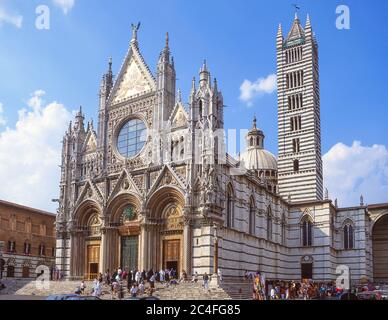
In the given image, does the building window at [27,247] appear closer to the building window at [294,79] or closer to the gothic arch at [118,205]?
the gothic arch at [118,205]

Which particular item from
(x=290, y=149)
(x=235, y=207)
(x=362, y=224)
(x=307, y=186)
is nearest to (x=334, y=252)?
(x=362, y=224)

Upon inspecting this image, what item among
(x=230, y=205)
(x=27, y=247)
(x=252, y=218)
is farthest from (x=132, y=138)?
(x=27, y=247)

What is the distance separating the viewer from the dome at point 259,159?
210 feet

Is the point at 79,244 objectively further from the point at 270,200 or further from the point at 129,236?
the point at 270,200

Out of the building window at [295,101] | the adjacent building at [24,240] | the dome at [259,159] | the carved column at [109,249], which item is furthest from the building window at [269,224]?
the adjacent building at [24,240]

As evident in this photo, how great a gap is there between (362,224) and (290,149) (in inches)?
433

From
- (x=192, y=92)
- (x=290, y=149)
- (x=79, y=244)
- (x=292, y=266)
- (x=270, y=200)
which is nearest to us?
(x=192, y=92)

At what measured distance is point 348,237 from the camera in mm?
51219

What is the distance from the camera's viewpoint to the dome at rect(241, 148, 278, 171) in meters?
64.1

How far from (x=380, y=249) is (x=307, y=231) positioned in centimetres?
1581

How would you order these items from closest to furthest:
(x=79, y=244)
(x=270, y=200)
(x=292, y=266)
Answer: (x=79, y=244), (x=270, y=200), (x=292, y=266)

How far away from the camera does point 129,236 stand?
37.7 metres

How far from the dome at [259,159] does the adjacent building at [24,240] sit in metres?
25.2

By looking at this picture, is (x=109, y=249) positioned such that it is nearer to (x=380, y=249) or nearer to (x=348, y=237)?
(x=348, y=237)
